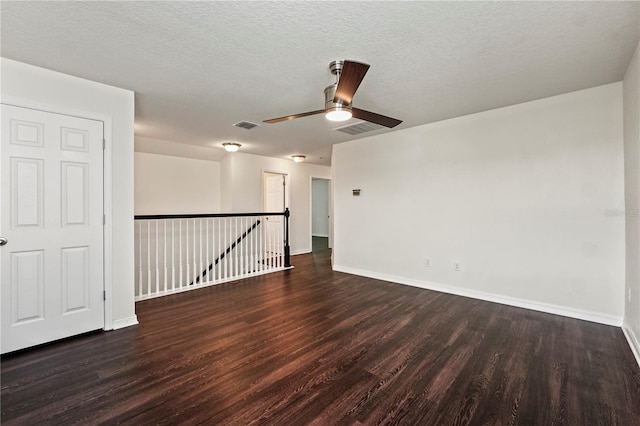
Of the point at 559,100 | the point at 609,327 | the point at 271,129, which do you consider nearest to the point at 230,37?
the point at 271,129

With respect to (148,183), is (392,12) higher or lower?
higher

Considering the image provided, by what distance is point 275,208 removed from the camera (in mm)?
7391

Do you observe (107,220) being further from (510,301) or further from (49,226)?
(510,301)

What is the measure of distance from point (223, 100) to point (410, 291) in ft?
11.4

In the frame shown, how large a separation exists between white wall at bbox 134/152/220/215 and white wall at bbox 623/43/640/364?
260 inches

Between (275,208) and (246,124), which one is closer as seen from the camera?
(246,124)

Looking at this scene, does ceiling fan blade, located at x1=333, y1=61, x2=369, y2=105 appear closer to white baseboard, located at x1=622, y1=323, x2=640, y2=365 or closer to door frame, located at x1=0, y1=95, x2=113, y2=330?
door frame, located at x1=0, y1=95, x2=113, y2=330

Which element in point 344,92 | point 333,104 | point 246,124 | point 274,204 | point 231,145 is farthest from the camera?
point 274,204

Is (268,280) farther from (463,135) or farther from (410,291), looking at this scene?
(463,135)

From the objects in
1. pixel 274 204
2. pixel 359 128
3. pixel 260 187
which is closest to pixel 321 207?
pixel 274 204

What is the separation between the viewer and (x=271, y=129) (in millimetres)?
4355

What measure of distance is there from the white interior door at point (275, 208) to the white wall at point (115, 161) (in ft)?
9.25

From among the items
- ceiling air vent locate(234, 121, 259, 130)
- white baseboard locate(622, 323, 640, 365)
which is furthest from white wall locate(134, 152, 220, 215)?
white baseboard locate(622, 323, 640, 365)

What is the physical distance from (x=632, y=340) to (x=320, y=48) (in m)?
3.56
